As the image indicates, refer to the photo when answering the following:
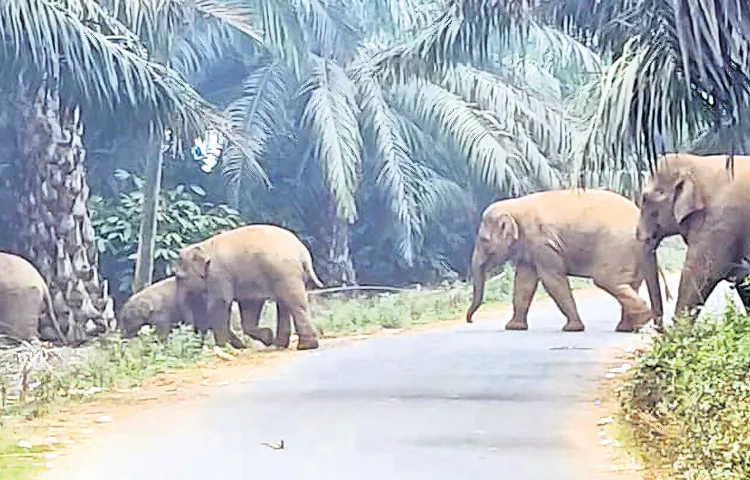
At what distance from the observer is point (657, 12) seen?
19.9 feet

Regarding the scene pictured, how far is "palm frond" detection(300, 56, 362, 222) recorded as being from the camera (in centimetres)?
1209

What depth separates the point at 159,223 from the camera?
12.3 metres

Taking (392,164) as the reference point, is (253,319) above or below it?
below

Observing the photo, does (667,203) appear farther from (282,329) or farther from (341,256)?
(341,256)

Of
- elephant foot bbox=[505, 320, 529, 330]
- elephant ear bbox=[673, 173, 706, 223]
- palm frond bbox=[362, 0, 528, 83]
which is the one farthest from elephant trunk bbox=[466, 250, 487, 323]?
elephant ear bbox=[673, 173, 706, 223]

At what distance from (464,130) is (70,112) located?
3.85m

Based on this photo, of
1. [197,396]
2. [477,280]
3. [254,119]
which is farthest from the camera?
[254,119]

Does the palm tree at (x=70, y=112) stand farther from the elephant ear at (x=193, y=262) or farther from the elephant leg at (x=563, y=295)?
the elephant leg at (x=563, y=295)

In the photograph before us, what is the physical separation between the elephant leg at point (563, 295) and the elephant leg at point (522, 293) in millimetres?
99

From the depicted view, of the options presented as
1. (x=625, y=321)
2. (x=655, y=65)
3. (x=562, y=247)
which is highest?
(x=655, y=65)

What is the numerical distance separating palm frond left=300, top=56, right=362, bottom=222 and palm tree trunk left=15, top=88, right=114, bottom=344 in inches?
81.4

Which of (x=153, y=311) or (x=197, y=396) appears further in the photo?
(x=153, y=311)

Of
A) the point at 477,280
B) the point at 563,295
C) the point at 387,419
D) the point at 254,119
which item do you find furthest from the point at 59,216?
the point at 387,419

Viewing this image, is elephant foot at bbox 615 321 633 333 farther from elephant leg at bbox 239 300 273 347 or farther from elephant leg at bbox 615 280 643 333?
elephant leg at bbox 239 300 273 347
